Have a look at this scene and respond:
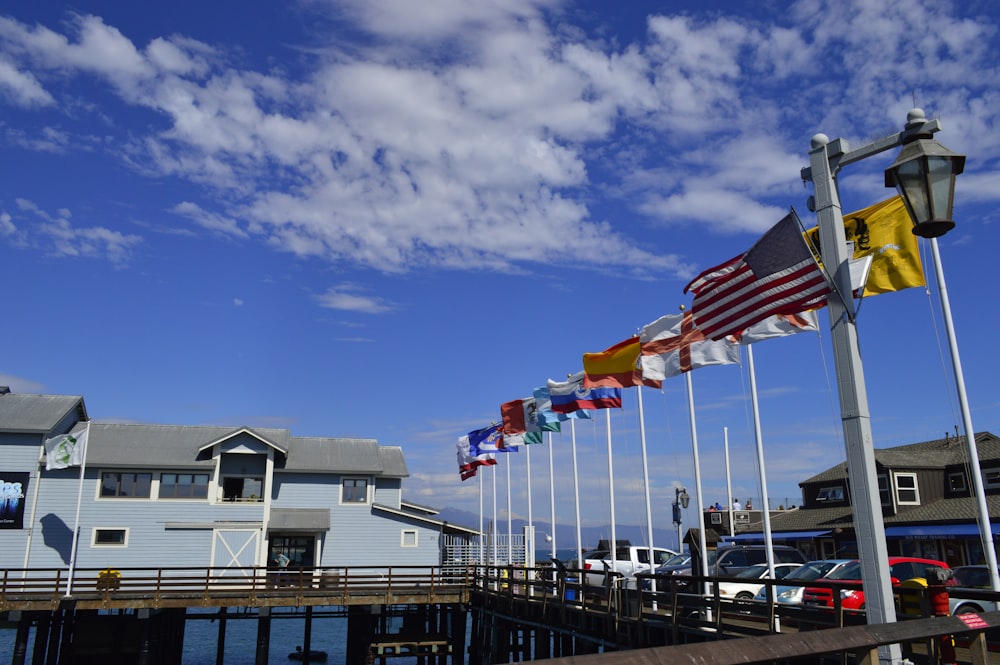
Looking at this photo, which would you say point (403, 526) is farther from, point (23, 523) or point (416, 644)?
point (23, 523)

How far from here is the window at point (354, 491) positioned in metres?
41.8

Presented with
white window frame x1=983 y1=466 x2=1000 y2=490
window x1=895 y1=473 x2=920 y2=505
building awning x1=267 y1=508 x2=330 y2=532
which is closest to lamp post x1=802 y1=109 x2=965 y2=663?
building awning x1=267 y1=508 x2=330 y2=532

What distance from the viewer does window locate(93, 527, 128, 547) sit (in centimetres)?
3788

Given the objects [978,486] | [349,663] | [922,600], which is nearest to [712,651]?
[922,600]

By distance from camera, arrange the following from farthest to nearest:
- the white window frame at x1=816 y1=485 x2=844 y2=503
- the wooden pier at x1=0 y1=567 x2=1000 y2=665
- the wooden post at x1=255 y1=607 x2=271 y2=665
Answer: the white window frame at x1=816 y1=485 x2=844 y2=503 < the wooden post at x1=255 y1=607 x2=271 y2=665 < the wooden pier at x1=0 y1=567 x2=1000 y2=665

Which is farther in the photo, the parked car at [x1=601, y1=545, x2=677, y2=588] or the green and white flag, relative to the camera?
the green and white flag

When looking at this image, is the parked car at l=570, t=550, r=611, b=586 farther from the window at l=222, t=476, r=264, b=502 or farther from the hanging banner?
the hanging banner

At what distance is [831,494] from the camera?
167 ft

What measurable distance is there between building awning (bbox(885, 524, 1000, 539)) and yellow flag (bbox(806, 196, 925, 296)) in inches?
987

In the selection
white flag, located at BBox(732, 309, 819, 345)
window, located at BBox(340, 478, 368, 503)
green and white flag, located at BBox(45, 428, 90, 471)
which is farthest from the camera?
window, located at BBox(340, 478, 368, 503)

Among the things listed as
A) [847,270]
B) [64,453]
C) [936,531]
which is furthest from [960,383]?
[64,453]

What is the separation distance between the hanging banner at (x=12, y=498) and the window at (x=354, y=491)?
48.1 feet

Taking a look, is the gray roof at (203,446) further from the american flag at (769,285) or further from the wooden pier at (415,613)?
the american flag at (769,285)

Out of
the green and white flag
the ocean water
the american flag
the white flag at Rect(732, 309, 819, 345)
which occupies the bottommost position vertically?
the ocean water
